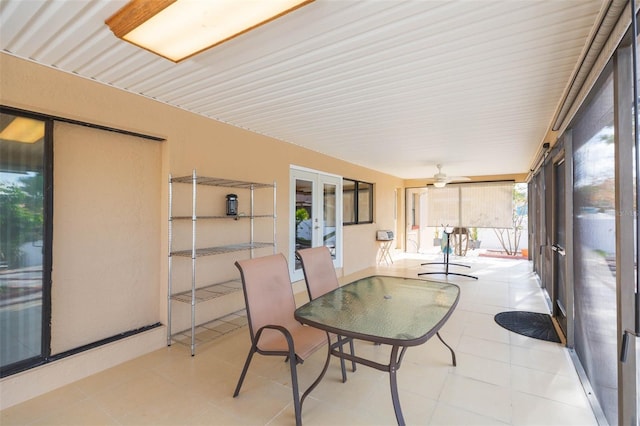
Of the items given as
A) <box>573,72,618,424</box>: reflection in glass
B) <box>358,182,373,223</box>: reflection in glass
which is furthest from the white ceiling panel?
<box>358,182,373,223</box>: reflection in glass

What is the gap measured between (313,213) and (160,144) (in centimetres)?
288

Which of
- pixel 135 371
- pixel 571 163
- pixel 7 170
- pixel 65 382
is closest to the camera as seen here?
pixel 7 170

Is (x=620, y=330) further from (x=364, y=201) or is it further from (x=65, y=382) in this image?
(x=364, y=201)

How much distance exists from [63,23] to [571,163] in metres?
4.06

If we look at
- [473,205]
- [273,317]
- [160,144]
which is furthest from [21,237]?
[473,205]

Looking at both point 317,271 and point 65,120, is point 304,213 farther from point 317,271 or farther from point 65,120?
point 65,120

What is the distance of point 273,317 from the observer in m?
2.28

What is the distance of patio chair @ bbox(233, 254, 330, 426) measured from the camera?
78.1 inches

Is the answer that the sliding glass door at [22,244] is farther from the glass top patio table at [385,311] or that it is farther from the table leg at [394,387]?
the table leg at [394,387]

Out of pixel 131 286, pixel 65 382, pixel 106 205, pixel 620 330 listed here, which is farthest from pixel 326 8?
pixel 65 382

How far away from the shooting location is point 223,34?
168 centimetres

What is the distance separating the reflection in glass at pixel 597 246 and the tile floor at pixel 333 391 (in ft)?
0.84

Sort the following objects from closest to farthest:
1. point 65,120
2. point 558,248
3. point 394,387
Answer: point 394,387, point 65,120, point 558,248

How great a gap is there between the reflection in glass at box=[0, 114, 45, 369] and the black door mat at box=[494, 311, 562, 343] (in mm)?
4584
